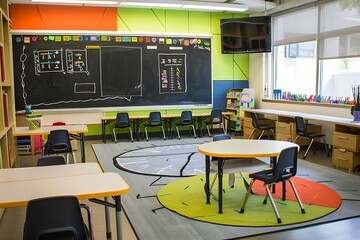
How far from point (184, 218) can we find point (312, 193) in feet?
6.07

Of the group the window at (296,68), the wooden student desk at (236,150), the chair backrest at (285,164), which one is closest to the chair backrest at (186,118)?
the window at (296,68)

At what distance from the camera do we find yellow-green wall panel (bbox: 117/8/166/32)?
9195mm

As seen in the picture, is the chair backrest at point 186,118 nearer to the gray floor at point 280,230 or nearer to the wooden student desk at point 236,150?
the wooden student desk at point 236,150

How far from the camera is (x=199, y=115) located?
30.9ft

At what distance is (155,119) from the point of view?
8922 millimetres

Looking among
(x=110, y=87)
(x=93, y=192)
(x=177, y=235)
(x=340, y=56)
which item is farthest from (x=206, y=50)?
(x=93, y=192)

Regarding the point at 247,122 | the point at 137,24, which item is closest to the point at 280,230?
the point at 247,122

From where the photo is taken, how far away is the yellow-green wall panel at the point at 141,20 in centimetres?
920

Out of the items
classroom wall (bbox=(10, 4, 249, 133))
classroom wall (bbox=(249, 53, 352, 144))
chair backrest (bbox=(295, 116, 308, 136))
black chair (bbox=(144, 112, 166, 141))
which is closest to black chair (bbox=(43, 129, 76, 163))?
classroom wall (bbox=(10, 4, 249, 133))

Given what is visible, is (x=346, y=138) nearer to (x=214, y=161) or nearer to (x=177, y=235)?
(x=214, y=161)

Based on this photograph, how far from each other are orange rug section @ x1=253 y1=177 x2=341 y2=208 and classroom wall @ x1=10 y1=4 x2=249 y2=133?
17.9 ft

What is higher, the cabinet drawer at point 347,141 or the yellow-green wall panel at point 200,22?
the yellow-green wall panel at point 200,22

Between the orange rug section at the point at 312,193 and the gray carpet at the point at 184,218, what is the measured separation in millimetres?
114

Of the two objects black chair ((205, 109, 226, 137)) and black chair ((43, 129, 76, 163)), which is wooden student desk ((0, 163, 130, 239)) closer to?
black chair ((43, 129, 76, 163))
